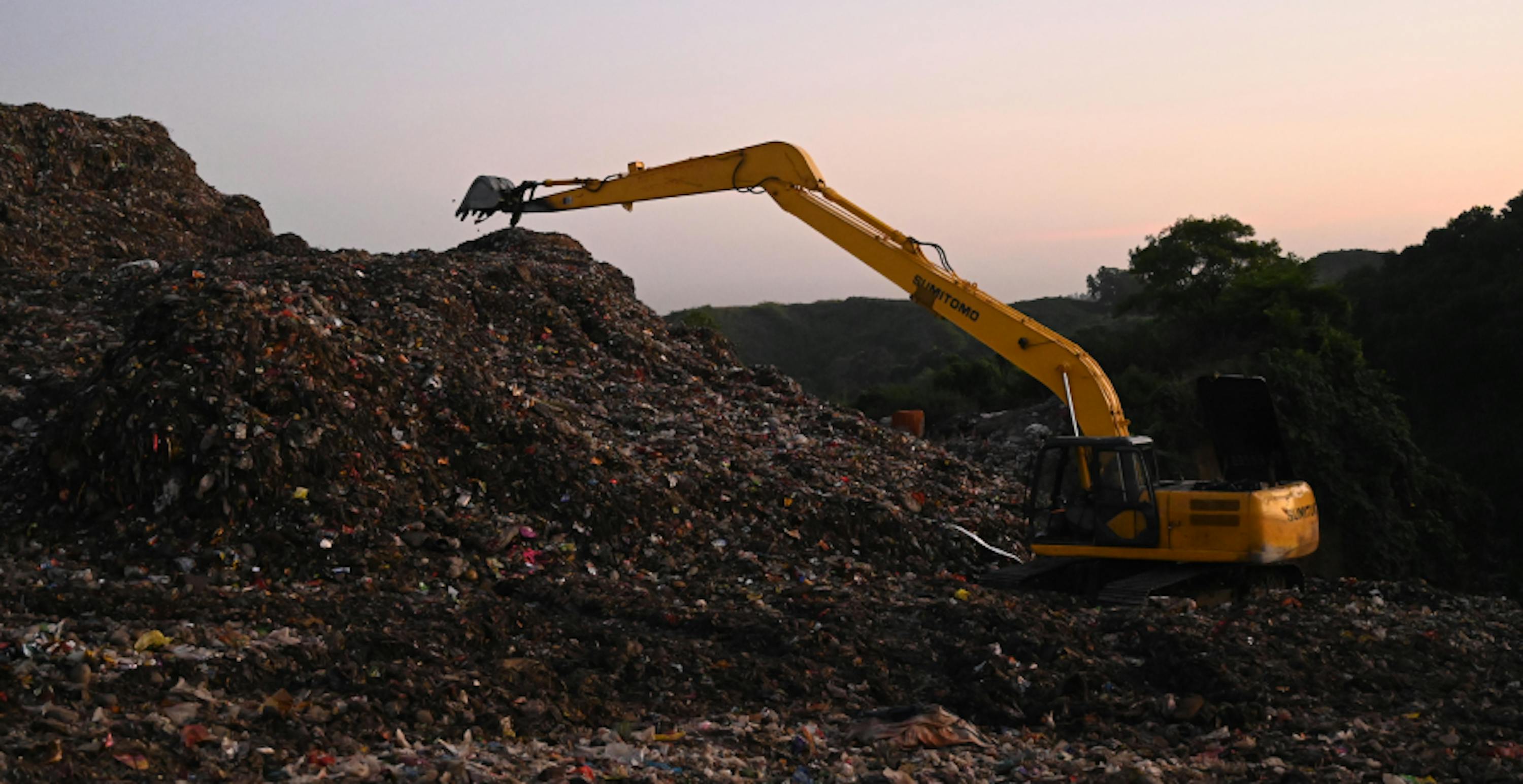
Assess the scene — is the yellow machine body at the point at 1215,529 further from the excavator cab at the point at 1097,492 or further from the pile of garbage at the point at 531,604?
the pile of garbage at the point at 531,604

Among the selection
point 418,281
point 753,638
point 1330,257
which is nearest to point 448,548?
point 753,638

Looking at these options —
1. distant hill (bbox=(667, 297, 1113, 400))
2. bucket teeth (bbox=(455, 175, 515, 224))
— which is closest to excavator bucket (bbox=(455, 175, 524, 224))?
bucket teeth (bbox=(455, 175, 515, 224))

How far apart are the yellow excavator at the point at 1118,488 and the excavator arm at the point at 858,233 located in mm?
16

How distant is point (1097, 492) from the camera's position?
830 cm

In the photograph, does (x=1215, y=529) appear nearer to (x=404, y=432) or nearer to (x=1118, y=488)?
(x=1118, y=488)

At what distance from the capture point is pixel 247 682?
532 centimetres

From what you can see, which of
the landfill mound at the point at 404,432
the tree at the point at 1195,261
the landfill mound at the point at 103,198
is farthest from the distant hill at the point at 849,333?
the landfill mound at the point at 404,432

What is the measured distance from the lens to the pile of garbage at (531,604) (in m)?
4.98

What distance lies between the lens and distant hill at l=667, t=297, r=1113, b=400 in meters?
61.9

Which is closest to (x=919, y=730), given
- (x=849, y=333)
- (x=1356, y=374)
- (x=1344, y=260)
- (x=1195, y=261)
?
(x=1356, y=374)

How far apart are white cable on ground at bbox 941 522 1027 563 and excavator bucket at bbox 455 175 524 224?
18.5 feet

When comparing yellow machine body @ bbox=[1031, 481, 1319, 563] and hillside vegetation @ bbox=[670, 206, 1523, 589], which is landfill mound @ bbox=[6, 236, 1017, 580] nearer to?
yellow machine body @ bbox=[1031, 481, 1319, 563]

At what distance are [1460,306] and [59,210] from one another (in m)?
27.1

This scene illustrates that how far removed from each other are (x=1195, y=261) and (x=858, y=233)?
90.2 feet
